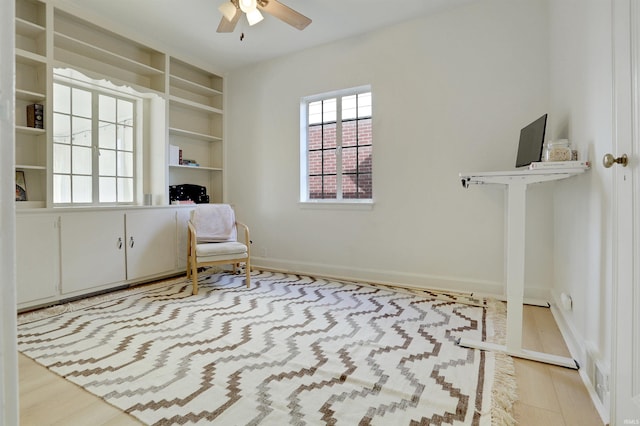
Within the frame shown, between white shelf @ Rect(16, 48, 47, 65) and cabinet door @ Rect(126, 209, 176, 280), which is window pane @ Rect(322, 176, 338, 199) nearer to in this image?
cabinet door @ Rect(126, 209, 176, 280)

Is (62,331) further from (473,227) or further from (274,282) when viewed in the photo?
(473,227)

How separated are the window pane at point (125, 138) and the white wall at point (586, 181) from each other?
4.25m

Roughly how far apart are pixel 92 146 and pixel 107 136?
0.23m

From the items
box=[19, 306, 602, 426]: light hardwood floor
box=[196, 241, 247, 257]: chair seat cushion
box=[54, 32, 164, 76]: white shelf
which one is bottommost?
box=[19, 306, 602, 426]: light hardwood floor

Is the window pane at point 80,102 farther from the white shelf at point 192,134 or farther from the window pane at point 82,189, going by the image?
the white shelf at point 192,134

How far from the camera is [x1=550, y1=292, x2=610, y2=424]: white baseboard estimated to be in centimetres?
136

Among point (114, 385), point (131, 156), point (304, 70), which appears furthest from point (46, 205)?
point (304, 70)

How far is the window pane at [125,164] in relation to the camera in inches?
148

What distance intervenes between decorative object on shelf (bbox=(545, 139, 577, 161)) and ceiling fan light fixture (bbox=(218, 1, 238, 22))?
2.57 meters

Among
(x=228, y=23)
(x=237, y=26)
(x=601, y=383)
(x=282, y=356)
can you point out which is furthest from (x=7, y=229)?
(x=237, y=26)

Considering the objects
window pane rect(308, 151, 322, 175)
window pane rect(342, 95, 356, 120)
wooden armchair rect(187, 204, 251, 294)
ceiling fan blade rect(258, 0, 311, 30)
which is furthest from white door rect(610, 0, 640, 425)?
window pane rect(308, 151, 322, 175)

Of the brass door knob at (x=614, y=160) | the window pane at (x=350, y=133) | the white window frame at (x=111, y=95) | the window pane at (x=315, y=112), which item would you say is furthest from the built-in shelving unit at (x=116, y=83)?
the brass door knob at (x=614, y=160)

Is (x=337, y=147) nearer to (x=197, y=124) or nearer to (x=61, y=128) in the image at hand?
(x=197, y=124)

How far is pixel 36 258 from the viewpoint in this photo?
2.73m
